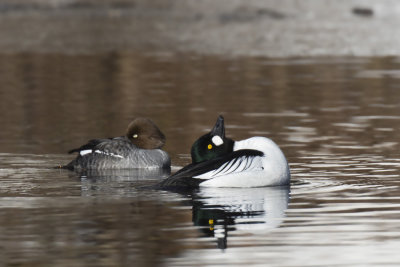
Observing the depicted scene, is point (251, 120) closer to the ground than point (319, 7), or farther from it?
closer to the ground

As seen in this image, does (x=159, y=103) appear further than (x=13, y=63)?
No

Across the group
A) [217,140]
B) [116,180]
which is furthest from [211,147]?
[116,180]

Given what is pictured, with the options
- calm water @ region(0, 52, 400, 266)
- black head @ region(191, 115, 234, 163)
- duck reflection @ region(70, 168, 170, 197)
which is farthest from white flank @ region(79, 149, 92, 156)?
black head @ region(191, 115, 234, 163)

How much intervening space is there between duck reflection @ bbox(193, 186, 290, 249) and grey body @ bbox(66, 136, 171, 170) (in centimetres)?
227

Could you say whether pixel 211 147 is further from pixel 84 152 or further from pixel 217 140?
pixel 84 152

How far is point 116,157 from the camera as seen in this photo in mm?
14125

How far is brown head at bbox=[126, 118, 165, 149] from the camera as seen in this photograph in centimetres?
1438

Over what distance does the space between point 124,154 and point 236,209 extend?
12.3 feet

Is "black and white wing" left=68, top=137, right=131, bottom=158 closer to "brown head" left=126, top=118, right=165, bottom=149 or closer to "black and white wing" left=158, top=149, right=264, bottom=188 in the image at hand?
"brown head" left=126, top=118, right=165, bottom=149

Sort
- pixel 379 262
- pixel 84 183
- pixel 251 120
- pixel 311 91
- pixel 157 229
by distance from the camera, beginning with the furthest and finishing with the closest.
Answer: pixel 311 91, pixel 251 120, pixel 84 183, pixel 157 229, pixel 379 262

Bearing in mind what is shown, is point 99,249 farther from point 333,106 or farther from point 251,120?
point 333,106

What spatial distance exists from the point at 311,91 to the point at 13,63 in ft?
31.0

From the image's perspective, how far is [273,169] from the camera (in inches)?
468

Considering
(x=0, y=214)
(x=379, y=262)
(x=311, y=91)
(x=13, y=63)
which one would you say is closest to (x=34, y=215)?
(x=0, y=214)
